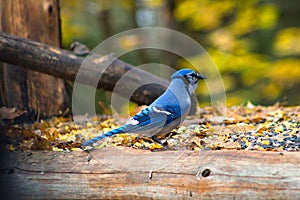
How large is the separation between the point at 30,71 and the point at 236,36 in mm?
4198

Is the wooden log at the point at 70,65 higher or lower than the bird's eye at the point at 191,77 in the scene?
higher

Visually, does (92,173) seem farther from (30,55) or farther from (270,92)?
(270,92)

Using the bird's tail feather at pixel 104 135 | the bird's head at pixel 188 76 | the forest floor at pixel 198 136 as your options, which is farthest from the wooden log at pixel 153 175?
the bird's head at pixel 188 76

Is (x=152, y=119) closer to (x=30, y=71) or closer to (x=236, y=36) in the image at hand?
(x=30, y=71)

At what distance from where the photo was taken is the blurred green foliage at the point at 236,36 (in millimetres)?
7172

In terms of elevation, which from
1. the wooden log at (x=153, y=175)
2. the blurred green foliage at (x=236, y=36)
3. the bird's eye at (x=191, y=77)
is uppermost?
the blurred green foliage at (x=236, y=36)

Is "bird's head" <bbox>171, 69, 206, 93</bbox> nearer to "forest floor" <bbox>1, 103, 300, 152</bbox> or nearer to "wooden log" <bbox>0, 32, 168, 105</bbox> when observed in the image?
"forest floor" <bbox>1, 103, 300, 152</bbox>

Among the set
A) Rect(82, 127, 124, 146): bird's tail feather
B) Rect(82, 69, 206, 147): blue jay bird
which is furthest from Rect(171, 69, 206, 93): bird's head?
Rect(82, 127, 124, 146): bird's tail feather

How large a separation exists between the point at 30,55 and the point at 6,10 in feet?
2.13

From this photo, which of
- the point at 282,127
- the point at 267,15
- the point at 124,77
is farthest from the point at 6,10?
the point at 267,15

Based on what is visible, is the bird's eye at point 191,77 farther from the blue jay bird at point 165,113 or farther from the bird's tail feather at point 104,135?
the bird's tail feather at point 104,135

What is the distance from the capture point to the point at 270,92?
7656 millimetres

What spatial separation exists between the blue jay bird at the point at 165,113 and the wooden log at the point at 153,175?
0.12 metres

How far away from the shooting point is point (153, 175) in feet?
7.63
